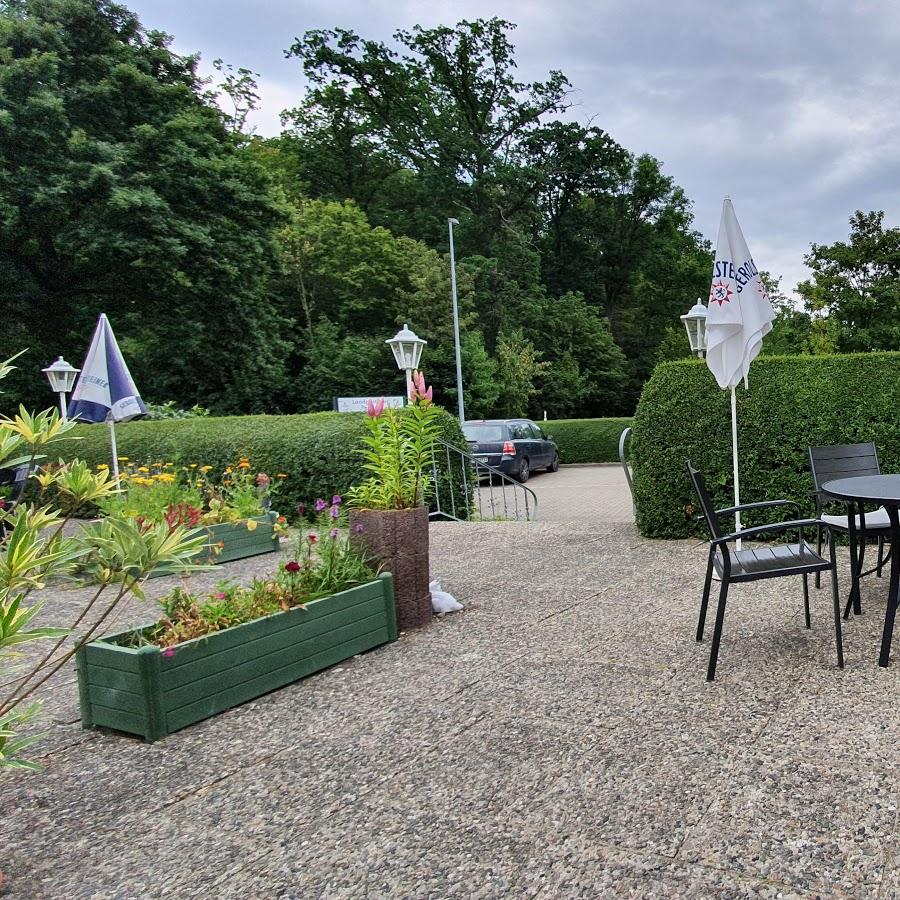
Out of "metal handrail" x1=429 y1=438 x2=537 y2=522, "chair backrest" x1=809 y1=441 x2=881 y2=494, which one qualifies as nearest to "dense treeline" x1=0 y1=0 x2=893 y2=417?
"metal handrail" x1=429 y1=438 x2=537 y2=522

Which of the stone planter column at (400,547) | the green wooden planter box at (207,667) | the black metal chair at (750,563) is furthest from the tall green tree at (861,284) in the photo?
the green wooden planter box at (207,667)

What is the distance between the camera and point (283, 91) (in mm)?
33156

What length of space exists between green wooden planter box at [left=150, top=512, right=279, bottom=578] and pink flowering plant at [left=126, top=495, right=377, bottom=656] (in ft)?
9.29

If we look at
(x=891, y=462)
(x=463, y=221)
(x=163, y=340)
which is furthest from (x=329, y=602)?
(x=463, y=221)

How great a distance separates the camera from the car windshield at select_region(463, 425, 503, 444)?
52.9ft

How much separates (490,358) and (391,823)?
91.3 ft

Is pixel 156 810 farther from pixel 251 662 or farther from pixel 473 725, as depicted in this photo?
pixel 473 725

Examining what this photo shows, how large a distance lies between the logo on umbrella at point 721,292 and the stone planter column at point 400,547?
2993mm

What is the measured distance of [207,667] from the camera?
311cm

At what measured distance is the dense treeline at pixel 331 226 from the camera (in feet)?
56.0

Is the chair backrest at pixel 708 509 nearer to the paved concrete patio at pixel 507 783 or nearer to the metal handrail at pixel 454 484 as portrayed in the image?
the paved concrete patio at pixel 507 783

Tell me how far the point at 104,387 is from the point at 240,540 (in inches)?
87.4

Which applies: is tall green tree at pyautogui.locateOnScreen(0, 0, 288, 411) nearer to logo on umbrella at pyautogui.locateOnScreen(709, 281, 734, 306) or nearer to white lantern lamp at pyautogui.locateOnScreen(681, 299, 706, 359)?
white lantern lamp at pyautogui.locateOnScreen(681, 299, 706, 359)

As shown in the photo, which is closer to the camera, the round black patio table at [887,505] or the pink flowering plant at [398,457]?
the round black patio table at [887,505]
